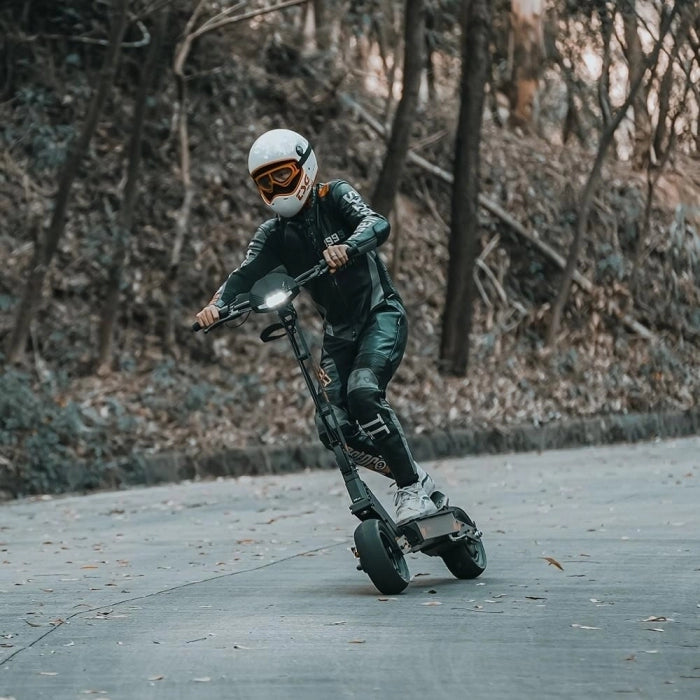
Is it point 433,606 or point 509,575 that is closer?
point 433,606

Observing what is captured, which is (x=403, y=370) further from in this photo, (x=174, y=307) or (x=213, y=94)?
(x=213, y=94)

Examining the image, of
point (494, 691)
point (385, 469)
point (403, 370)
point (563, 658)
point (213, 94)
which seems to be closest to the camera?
point (494, 691)

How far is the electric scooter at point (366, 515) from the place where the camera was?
7320 millimetres

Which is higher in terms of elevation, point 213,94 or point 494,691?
point 213,94

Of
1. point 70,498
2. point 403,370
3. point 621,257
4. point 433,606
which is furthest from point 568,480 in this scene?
point 621,257

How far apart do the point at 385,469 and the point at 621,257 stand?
16.1 meters

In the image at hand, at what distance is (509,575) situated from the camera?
8.03m

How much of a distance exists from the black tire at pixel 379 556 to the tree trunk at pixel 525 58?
20.0 metres

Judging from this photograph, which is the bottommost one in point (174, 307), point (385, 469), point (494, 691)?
point (494, 691)

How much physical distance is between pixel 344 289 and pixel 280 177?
2.22 feet

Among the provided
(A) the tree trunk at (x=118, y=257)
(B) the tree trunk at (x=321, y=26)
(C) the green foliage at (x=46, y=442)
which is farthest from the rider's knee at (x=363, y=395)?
(B) the tree trunk at (x=321, y=26)

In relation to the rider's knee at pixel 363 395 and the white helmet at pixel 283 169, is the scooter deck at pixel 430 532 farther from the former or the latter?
the white helmet at pixel 283 169

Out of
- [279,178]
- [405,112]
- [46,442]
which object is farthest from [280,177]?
[405,112]

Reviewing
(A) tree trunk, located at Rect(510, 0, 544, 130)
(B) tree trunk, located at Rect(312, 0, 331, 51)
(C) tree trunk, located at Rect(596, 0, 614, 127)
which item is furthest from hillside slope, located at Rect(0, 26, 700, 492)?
(C) tree trunk, located at Rect(596, 0, 614, 127)
